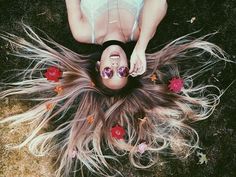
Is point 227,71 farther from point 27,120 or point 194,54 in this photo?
point 27,120

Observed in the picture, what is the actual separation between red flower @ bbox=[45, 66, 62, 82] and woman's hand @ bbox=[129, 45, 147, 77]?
786mm

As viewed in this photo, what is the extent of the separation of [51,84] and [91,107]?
475 mm

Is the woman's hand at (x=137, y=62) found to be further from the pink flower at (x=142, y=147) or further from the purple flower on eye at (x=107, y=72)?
the pink flower at (x=142, y=147)

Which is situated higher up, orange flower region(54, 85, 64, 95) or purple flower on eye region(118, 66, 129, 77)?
purple flower on eye region(118, 66, 129, 77)

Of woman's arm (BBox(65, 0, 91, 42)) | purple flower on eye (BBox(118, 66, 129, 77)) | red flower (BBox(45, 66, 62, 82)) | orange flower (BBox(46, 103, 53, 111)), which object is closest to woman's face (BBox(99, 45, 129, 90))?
purple flower on eye (BBox(118, 66, 129, 77))

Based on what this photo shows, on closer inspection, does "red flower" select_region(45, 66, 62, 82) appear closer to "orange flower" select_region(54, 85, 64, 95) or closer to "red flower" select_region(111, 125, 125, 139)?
"orange flower" select_region(54, 85, 64, 95)

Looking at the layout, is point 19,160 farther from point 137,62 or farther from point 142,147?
point 137,62

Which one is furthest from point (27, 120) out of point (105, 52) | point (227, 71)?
point (227, 71)

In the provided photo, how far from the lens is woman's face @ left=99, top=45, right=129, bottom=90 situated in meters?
4.10

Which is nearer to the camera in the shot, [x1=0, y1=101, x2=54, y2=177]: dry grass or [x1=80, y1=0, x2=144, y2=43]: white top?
[x1=80, y1=0, x2=144, y2=43]: white top

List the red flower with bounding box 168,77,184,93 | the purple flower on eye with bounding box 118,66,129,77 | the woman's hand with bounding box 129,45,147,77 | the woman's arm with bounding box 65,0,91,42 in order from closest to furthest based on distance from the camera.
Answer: the purple flower on eye with bounding box 118,66,129,77
the woman's hand with bounding box 129,45,147,77
the woman's arm with bounding box 65,0,91,42
the red flower with bounding box 168,77,184,93

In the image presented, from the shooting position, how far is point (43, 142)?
187 inches

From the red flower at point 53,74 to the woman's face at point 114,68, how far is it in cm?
63

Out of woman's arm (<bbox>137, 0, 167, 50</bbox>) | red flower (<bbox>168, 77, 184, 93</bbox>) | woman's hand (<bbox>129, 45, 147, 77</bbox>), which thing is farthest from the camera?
red flower (<bbox>168, 77, 184, 93</bbox>)
